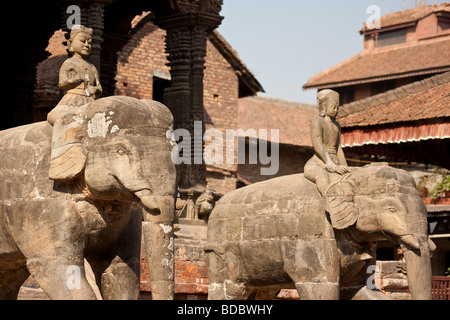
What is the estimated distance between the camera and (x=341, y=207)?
10.7 m

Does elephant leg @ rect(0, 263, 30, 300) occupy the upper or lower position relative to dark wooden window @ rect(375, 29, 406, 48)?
lower

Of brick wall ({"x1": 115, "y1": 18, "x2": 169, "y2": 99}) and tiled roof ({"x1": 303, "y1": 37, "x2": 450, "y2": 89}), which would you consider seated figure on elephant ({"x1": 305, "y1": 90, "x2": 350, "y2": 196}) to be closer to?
brick wall ({"x1": 115, "y1": 18, "x2": 169, "y2": 99})

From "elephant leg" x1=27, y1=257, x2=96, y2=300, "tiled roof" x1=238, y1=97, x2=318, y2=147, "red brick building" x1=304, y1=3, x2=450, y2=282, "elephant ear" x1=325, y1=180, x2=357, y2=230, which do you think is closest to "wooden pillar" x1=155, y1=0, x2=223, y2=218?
"red brick building" x1=304, y1=3, x2=450, y2=282

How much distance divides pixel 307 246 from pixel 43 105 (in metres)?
12.6

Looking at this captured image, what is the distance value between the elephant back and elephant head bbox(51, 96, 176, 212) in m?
2.74

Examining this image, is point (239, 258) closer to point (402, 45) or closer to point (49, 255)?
point (49, 255)

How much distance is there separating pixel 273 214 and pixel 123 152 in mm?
3059

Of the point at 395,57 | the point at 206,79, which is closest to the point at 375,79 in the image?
the point at 395,57

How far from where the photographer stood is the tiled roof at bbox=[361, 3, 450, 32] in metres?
41.5

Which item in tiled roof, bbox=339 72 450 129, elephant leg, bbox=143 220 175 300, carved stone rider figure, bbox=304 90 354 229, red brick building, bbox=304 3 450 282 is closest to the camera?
elephant leg, bbox=143 220 175 300

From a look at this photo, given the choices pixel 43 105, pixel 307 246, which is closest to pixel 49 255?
pixel 307 246

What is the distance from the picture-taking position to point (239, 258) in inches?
458

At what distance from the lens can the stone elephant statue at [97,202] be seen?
8.59 metres

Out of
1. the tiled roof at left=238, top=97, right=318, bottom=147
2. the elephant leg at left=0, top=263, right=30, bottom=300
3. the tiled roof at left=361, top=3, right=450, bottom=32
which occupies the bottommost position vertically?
the elephant leg at left=0, top=263, right=30, bottom=300
